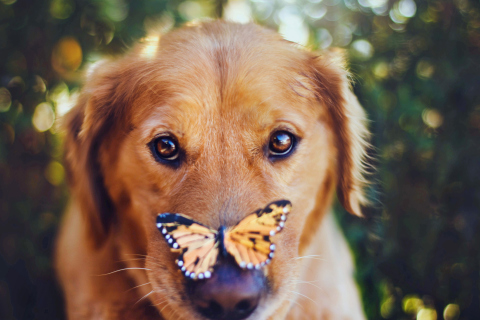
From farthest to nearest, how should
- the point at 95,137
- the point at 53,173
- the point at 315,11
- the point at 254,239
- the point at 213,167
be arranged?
the point at 53,173 < the point at 315,11 < the point at 95,137 < the point at 213,167 < the point at 254,239

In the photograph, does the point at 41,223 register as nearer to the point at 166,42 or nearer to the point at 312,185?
the point at 166,42

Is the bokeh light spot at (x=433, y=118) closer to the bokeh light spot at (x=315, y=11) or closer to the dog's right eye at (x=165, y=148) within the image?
the bokeh light spot at (x=315, y=11)

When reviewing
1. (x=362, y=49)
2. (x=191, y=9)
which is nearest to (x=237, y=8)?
(x=191, y=9)

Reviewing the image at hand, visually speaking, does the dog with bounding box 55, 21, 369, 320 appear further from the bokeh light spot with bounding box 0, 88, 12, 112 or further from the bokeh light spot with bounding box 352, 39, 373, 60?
the bokeh light spot with bounding box 0, 88, 12, 112

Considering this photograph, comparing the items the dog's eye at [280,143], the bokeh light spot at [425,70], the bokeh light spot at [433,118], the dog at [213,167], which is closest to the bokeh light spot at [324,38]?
the dog at [213,167]

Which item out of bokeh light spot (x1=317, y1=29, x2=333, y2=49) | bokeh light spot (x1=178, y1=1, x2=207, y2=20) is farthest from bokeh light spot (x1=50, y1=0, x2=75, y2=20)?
bokeh light spot (x1=317, y1=29, x2=333, y2=49)

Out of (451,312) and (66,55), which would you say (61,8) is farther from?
(451,312)
